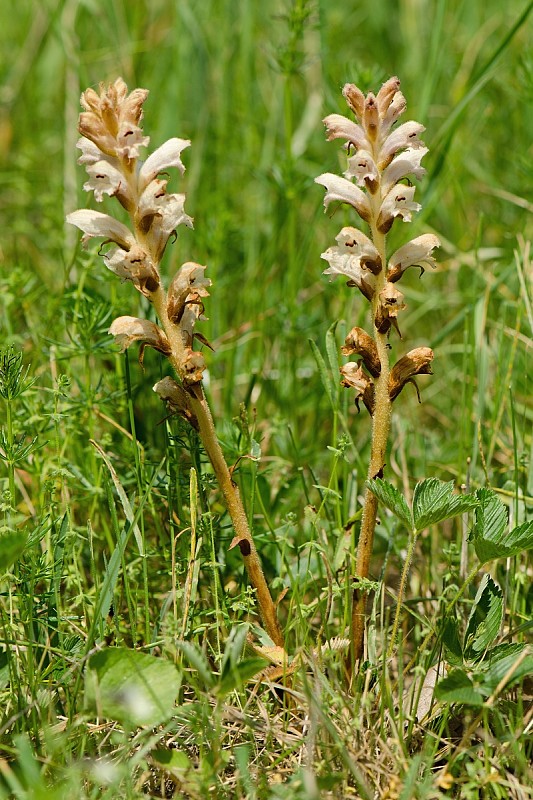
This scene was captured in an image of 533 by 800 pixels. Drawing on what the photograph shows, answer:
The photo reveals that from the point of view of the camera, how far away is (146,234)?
2189mm

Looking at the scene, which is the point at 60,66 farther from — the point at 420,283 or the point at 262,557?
the point at 262,557

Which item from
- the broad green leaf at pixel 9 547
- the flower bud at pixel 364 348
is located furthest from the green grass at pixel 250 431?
the flower bud at pixel 364 348

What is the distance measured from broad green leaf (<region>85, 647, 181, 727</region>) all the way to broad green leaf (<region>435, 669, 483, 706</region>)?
2.06 feet

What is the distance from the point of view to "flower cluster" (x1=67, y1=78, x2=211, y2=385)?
2125 millimetres

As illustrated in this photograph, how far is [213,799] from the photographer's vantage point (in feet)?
6.56

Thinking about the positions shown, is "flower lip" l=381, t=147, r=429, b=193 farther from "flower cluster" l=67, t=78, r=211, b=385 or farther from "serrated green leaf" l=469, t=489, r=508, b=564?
"serrated green leaf" l=469, t=489, r=508, b=564

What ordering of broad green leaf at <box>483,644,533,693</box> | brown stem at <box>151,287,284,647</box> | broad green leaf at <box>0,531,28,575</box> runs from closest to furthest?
Answer: broad green leaf at <box>0,531,28,575</box> < broad green leaf at <box>483,644,533,693</box> < brown stem at <box>151,287,284,647</box>

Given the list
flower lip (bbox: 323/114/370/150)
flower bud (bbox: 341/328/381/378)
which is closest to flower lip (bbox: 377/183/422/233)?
flower lip (bbox: 323/114/370/150)

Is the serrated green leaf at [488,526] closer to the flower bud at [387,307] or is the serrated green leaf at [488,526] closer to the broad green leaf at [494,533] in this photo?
the broad green leaf at [494,533]

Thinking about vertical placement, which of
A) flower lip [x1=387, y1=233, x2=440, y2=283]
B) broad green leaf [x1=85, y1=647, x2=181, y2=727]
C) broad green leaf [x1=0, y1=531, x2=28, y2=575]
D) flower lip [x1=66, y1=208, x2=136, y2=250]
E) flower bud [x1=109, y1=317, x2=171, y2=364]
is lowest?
broad green leaf [x1=85, y1=647, x2=181, y2=727]

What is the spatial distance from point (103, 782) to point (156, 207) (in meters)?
1.32

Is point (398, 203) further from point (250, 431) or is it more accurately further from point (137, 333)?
point (250, 431)

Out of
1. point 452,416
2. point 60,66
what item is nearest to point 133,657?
point 452,416

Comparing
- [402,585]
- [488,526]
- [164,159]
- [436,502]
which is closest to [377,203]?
[164,159]
